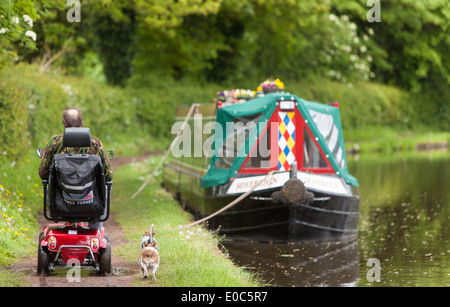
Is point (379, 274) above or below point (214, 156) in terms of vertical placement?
below

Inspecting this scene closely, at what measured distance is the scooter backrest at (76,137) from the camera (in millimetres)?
7422

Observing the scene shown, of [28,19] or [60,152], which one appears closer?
[60,152]

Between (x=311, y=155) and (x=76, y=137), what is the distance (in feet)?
18.8

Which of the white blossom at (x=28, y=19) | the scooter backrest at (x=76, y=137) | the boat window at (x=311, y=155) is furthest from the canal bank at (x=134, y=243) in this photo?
the white blossom at (x=28, y=19)

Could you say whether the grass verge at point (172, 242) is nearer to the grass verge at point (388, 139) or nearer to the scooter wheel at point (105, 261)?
the scooter wheel at point (105, 261)

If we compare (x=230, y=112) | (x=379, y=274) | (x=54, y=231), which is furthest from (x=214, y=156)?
(x=54, y=231)

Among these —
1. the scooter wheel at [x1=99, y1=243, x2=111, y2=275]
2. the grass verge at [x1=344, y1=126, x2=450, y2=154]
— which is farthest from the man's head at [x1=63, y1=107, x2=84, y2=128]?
the grass verge at [x1=344, y1=126, x2=450, y2=154]

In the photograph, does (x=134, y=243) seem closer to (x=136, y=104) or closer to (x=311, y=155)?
(x=311, y=155)

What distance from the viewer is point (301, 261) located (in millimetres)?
10852

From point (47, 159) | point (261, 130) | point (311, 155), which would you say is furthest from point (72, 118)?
point (311, 155)
